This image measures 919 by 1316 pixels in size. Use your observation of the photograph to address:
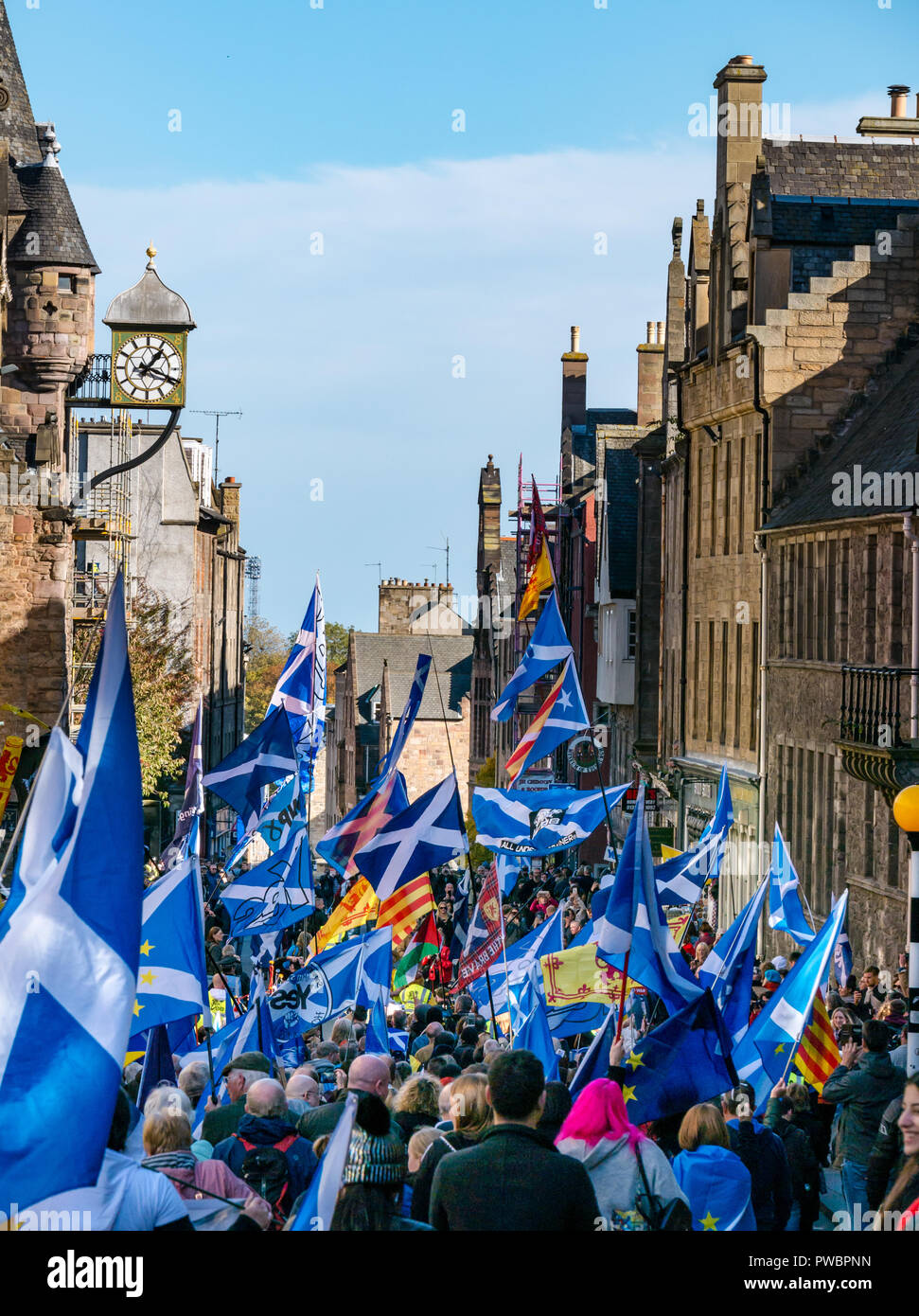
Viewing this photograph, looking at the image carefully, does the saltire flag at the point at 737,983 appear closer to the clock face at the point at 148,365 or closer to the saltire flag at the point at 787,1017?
the saltire flag at the point at 787,1017

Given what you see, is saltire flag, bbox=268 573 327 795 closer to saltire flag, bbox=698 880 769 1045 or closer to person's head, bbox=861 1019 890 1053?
saltire flag, bbox=698 880 769 1045

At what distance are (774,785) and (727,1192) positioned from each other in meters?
Result: 21.3

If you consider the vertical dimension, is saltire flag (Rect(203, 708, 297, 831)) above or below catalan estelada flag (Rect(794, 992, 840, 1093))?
above

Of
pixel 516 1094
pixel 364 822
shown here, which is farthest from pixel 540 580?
pixel 516 1094

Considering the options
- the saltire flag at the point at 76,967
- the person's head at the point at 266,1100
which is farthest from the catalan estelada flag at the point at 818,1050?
the saltire flag at the point at 76,967

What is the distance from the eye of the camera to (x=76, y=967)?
6387mm

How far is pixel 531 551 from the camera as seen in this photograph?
1928 inches

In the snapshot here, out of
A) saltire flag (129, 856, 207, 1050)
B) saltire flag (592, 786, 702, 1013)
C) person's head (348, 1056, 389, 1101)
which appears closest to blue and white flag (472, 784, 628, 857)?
saltire flag (129, 856, 207, 1050)

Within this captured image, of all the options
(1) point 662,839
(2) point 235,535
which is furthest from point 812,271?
(2) point 235,535

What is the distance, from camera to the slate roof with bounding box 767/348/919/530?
23.6 m

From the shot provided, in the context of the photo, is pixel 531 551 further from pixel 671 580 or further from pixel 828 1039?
pixel 828 1039

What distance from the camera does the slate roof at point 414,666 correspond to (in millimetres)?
79312

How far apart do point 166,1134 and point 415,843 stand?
9701 mm

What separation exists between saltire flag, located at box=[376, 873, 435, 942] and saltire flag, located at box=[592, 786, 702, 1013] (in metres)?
5.45
